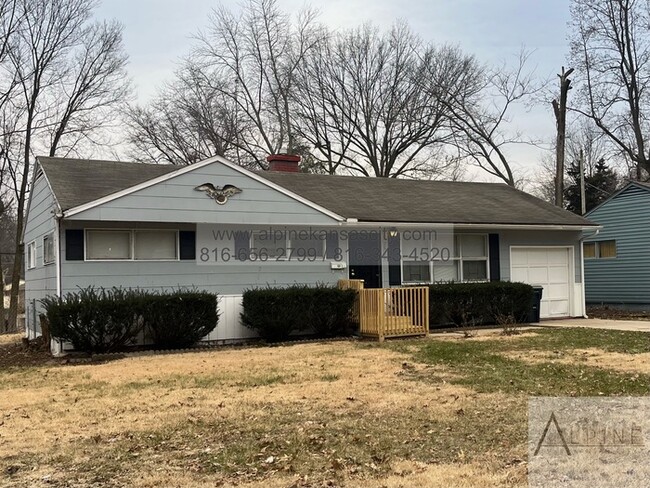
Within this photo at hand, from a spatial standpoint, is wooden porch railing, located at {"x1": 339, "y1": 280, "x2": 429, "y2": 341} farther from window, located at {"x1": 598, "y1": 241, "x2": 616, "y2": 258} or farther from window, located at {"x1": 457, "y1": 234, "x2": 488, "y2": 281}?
window, located at {"x1": 598, "y1": 241, "x2": 616, "y2": 258}

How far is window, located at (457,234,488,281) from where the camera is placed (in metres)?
15.9

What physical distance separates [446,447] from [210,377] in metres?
4.47

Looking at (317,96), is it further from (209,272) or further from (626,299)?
(209,272)

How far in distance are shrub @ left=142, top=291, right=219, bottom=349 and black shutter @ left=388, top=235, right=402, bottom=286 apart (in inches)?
178

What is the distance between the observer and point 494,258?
16125mm

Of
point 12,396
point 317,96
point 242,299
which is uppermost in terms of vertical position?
point 317,96

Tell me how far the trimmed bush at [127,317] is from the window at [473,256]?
6.61m

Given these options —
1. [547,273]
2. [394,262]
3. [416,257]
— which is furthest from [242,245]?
[547,273]

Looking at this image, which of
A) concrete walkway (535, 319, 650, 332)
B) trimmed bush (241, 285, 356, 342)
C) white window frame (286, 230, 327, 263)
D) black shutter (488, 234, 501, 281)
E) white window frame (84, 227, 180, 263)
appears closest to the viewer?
white window frame (84, 227, 180, 263)

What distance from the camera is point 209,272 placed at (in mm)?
13023

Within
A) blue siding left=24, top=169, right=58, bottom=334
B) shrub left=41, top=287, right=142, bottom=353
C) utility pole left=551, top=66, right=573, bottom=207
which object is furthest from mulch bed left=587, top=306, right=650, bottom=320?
blue siding left=24, top=169, right=58, bottom=334

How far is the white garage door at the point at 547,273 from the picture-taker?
16.5 m

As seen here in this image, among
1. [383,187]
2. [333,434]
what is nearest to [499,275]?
[383,187]

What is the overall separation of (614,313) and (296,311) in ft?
37.1
